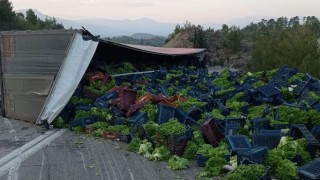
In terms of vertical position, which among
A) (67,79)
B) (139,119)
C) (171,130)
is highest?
(67,79)

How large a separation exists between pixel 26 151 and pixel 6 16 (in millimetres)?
41611

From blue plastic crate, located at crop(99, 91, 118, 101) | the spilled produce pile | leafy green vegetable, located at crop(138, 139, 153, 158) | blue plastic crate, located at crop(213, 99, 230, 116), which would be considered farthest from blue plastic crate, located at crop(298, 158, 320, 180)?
blue plastic crate, located at crop(99, 91, 118, 101)

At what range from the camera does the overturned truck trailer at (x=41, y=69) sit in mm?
9484

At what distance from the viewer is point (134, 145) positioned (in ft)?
23.2

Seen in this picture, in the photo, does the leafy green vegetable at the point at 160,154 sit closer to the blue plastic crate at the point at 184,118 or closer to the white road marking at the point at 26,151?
the blue plastic crate at the point at 184,118

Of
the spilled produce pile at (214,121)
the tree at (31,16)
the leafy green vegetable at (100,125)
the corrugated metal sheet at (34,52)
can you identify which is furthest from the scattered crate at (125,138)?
the tree at (31,16)

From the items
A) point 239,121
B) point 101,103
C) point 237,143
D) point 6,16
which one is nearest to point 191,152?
point 237,143

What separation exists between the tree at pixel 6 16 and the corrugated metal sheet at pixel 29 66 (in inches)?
1416

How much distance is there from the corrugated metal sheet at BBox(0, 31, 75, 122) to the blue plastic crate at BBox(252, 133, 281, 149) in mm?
5244

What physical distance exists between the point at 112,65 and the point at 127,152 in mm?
6322

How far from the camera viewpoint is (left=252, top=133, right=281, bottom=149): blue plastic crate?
20.4ft

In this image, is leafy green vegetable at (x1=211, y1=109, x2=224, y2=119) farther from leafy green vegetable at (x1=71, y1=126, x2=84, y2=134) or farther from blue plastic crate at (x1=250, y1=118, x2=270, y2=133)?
leafy green vegetable at (x1=71, y1=126, x2=84, y2=134)

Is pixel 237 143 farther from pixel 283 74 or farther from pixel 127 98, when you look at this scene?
pixel 283 74

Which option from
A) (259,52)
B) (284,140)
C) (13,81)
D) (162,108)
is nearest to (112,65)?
(13,81)
